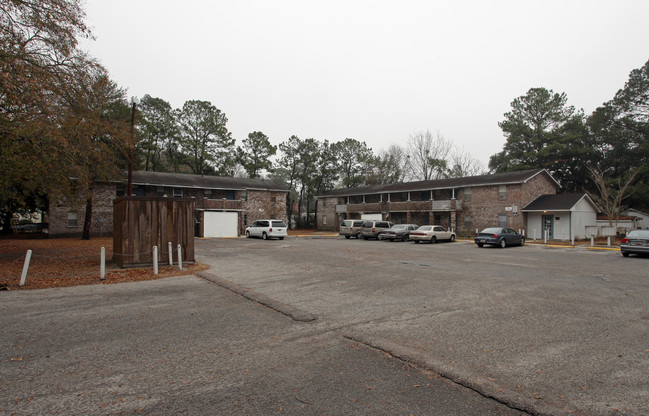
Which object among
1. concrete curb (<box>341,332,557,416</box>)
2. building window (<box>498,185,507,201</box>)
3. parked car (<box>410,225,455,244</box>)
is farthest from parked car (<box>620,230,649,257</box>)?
concrete curb (<box>341,332,557,416</box>)

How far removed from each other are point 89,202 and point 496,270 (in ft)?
93.8

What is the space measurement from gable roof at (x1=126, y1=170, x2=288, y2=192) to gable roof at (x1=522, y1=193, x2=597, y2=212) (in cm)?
2785

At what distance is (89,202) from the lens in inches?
1098

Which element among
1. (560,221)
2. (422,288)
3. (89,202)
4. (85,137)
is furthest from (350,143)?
(422,288)

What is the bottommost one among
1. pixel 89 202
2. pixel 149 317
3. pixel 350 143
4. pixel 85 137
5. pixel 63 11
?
pixel 149 317

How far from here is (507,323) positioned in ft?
19.5

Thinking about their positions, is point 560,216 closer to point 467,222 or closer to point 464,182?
point 467,222

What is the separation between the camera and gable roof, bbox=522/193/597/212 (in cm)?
3183

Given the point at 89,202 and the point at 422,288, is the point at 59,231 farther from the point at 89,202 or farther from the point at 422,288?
the point at 422,288

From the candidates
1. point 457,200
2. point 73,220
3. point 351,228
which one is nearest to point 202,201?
point 73,220

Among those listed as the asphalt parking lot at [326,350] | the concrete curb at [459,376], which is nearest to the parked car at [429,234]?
the asphalt parking lot at [326,350]

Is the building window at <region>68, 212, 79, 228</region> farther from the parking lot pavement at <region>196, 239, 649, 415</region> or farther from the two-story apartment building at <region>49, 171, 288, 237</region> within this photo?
the parking lot pavement at <region>196, 239, 649, 415</region>

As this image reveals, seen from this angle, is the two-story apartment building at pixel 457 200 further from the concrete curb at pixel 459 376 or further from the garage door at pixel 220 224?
the concrete curb at pixel 459 376

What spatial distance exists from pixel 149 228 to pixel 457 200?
33316 millimetres
